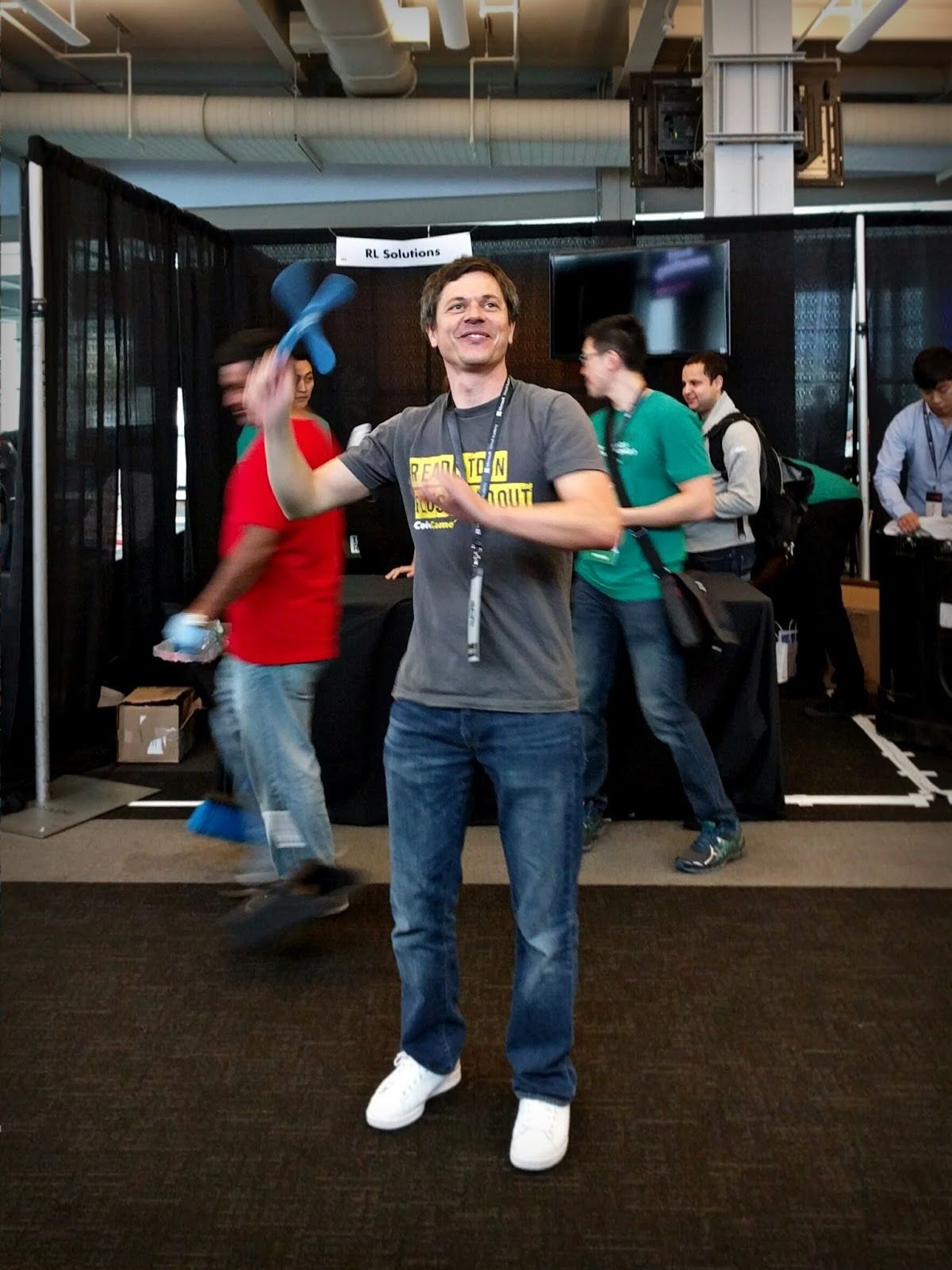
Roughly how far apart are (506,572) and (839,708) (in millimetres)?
3810

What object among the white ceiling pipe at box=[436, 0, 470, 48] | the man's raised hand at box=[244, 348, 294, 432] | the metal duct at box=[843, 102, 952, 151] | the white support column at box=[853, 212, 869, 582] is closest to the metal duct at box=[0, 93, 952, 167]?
the metal duct at box=[843, 102, 952, 151]

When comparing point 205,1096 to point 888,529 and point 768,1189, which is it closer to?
point 768,1189

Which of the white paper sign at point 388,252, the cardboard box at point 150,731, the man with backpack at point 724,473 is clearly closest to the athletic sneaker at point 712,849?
the man with backpack at point 724,473

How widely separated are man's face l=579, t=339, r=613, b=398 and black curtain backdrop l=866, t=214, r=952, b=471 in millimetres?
3164

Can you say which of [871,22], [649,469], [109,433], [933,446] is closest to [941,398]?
[933,446]

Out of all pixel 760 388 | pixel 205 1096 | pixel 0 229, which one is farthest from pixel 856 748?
pixel 0 229

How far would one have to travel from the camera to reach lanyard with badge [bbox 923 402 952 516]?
16.8ft

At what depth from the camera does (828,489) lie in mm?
5473

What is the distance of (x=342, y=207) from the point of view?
10305 mm

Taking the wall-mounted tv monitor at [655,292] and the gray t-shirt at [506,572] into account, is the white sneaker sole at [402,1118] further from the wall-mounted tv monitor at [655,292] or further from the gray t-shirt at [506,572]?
the wall-mounted tv monitor at [655,292]

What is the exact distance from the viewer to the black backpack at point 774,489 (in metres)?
4.36

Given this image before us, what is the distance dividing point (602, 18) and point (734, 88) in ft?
7.51

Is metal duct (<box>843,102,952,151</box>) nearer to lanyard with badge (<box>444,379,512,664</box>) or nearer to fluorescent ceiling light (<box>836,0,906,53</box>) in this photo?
fluorescent ceiling light (<box>836,0,906,53</box>)

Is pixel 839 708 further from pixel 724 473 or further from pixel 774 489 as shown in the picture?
pixel 724 473
